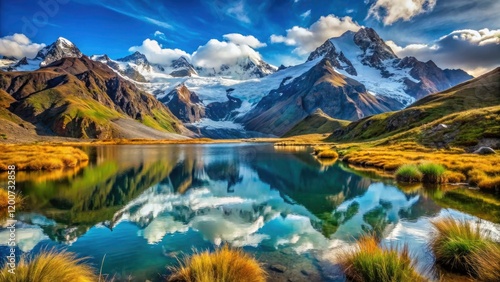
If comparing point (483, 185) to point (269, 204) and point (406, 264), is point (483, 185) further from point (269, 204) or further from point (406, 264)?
point (406, 264)

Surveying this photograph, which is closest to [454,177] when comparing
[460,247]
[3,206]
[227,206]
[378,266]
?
[227,206]

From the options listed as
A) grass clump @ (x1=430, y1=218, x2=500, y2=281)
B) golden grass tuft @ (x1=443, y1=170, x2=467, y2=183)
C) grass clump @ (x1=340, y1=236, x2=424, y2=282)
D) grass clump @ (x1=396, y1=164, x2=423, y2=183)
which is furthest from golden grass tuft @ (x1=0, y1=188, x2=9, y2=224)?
golden grass tuft @ (x1=443, y1=170, x2=467, y2=183)

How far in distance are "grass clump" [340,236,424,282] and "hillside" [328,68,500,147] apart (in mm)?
62204

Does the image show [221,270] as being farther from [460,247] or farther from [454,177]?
[454,177]

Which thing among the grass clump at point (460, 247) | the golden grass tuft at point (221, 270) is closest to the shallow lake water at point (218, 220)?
the grass clump at point (460, 247)

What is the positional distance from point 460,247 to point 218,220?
52.2 ft

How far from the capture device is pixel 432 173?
1495 inches

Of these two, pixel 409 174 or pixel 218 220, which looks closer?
pixel 218 220

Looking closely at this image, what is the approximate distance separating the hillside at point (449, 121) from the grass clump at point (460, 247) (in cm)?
5813

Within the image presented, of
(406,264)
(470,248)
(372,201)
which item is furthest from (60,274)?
(372,201)

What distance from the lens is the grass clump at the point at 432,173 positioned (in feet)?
123

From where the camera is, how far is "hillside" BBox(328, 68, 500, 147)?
69131 mm

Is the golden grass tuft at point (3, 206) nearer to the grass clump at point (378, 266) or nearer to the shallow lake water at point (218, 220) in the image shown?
the shallow lake water at point (218, 220)

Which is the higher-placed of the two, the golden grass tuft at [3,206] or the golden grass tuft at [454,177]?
the golden grass tuft at [454,177]
